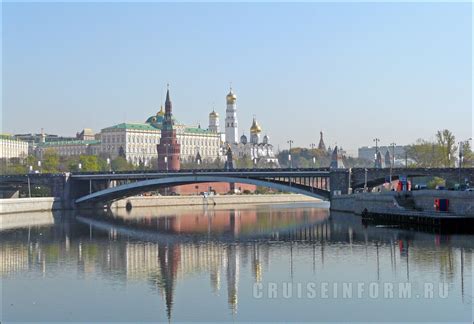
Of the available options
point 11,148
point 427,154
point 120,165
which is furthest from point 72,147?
point 427,154

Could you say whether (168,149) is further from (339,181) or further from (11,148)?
(11,148)

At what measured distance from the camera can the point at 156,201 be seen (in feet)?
325

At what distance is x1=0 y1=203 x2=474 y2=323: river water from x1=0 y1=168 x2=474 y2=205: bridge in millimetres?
21769

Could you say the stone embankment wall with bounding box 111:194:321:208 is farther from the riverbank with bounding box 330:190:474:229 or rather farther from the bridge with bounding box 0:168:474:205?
the riverbank with bounding box 330:190:474:229

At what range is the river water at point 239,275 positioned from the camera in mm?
26312

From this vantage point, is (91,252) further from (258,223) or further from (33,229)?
(258,223)

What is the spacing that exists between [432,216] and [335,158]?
39533mm

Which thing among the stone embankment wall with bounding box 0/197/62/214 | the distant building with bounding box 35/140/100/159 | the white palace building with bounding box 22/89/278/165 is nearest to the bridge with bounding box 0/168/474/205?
the stone embankment wall with bounding box 0/197/62/214

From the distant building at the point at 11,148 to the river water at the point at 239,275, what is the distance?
399 feet

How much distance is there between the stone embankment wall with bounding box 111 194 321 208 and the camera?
9656 centimetres

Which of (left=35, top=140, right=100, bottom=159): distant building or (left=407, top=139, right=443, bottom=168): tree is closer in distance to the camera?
(left=407, top=139, right=443, bottom=168): tree

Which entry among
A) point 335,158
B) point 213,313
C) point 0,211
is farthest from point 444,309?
point 335,158

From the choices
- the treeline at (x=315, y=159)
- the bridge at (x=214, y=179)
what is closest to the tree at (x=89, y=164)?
the bridge at (x=214, y=179)

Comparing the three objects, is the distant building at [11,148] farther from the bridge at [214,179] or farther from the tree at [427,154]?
the tree at [427,154]
